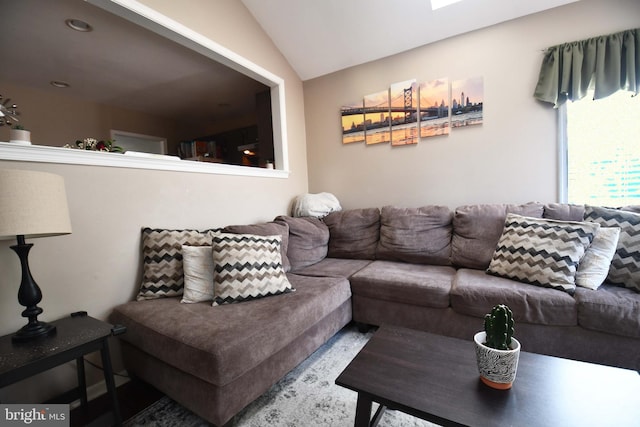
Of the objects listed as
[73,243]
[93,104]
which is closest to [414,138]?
[73,243]

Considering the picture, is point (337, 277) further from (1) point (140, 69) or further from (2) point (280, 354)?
(1) point (140, 69)

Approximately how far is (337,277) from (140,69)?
296 cm

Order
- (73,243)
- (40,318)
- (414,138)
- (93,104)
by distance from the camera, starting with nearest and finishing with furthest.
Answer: (40,318) → (73,243) → (414,138) → (93,104)

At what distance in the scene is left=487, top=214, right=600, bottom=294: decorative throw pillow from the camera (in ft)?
5.46

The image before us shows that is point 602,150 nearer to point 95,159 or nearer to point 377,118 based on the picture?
point 377,118

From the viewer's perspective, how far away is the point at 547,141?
227cm

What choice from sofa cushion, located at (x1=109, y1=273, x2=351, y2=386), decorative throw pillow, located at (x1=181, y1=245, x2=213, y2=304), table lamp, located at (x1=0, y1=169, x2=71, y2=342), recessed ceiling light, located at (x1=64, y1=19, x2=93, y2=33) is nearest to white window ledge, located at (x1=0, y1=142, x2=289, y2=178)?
table lamp, located at (x1=0, y1=169, x2=71, y2=342)

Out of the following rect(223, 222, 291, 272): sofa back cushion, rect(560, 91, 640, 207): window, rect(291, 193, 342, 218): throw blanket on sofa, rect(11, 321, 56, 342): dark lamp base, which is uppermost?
rect(560, 91, 640, 207): window

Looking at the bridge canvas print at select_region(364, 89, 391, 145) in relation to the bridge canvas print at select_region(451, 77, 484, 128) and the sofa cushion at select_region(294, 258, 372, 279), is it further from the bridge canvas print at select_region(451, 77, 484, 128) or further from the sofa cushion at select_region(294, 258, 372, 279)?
the sofa cushion at select_region(294, 258, 372, 279)

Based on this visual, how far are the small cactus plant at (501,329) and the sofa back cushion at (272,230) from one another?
1504 mm

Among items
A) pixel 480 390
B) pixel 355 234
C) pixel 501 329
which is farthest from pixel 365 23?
pixel 480 390

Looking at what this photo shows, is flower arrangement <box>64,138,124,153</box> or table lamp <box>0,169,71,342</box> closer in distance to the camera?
table lamp <box>0,169,71,342</box>

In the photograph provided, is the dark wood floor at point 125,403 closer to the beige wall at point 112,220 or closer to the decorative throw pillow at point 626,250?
the beige wall at point 112,220

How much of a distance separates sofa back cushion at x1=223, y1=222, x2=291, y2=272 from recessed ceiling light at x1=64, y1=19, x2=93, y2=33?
1957 millimetres
